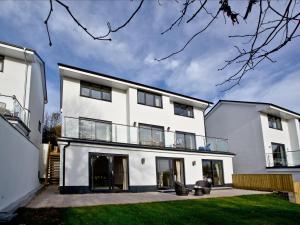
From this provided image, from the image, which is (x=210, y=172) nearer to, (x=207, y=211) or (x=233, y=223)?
(x=207, y=211)

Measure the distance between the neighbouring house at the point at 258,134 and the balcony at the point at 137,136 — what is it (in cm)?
294

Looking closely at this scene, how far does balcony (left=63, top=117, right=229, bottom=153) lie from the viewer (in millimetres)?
15595

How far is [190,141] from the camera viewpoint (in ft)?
71.9

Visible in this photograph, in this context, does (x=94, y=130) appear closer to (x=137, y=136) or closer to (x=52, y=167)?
(x=137, y=136)

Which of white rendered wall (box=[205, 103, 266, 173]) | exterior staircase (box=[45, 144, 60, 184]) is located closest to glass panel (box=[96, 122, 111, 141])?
exterior staircase (box=[45, 144, 60, 184])

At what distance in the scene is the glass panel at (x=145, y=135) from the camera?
18797 millimetres

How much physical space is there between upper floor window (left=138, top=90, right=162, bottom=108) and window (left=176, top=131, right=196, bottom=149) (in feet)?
9.11

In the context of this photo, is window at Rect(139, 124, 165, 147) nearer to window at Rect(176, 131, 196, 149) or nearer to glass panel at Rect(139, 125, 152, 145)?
glass panel at Rect(139, 125, 152, 145)

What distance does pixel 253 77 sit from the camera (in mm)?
3400

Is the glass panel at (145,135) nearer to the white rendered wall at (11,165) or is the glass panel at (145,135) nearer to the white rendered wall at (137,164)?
the white rendered wall at (137,164)

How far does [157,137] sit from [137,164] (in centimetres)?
308

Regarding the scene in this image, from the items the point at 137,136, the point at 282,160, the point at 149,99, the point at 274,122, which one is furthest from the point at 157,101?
the point at 274,122

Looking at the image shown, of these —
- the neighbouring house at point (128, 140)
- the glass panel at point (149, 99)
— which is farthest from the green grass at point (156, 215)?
the glass panel at point (149, 99)

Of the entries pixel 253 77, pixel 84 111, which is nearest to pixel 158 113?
pixel 84 111
